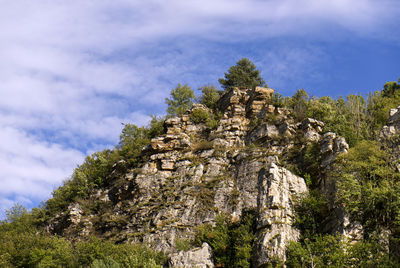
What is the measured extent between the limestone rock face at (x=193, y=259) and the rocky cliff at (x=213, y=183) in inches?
2.8

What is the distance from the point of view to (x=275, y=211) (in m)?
32.4

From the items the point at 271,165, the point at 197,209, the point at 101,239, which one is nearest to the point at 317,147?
the point at 271,165

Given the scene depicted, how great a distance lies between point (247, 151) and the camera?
41719mm

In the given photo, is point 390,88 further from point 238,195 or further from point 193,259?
point 193,259

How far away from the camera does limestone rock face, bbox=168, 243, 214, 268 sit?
103ft

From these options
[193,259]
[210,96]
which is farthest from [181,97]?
[193,259]

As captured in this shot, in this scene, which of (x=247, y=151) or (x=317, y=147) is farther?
(x=247, y=151)

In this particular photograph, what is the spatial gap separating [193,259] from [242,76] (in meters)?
32.4

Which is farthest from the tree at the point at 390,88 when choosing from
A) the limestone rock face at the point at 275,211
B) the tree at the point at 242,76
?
the limestone rock face at the point at 275,211

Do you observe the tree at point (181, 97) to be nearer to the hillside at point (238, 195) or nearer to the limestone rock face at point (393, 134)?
the hillside at point (238, 195)

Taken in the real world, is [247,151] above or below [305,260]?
above

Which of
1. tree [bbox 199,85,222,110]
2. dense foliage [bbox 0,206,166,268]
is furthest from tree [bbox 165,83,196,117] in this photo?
dense foliage [bbox 0,206,166,268]

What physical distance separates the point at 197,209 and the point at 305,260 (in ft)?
36.4

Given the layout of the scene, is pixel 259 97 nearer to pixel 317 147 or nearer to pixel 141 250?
pixel 317 147
